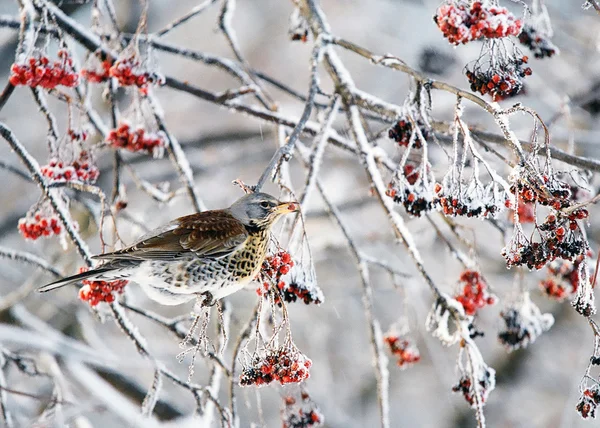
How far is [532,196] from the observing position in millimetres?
2248

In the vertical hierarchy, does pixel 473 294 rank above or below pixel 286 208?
above

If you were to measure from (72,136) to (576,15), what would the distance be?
696cm

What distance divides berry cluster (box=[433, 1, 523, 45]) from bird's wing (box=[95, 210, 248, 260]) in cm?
123

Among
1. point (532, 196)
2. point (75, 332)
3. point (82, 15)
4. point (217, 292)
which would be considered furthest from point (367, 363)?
point (532, 196)

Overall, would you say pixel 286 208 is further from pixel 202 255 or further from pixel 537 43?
pixel 537 43

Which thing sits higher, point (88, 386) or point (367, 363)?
point (367, 363)

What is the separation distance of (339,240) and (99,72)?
3.54 metres

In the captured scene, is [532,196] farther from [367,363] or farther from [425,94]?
[367,363]

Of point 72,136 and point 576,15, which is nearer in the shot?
point 72,136

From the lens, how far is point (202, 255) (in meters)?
3.03

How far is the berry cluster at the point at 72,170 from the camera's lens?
3377 mm

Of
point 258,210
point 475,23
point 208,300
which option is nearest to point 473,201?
point 475,23

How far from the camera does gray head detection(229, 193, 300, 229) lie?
2953 mm

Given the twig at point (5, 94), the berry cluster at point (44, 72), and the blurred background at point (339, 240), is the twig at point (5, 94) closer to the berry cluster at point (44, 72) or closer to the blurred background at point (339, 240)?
the berry cluster at point (44, 72)
